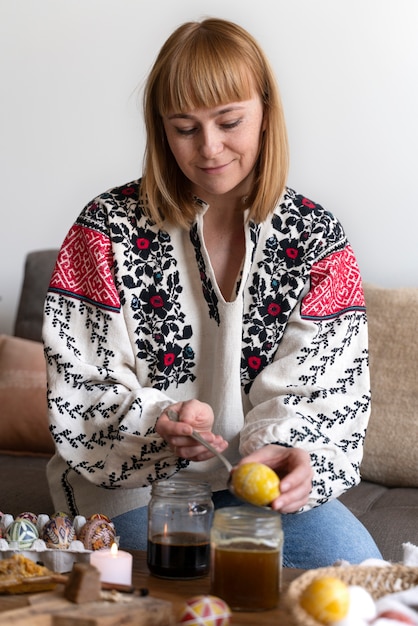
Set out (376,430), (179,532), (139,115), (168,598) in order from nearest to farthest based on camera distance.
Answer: (168,598), (179,532), (376,430), (139,115)

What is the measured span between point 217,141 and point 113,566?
2.52ft

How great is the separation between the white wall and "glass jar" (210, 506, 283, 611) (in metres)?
1.73

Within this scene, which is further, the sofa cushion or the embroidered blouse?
the sofa cushion

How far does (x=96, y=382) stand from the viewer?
5.49 ft

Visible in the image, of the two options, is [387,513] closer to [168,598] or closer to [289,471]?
[289,471]

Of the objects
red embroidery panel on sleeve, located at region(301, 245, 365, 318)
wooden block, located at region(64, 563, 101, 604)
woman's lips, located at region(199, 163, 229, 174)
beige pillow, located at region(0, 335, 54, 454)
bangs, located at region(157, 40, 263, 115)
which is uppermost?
bangs, located at region(157, 40, 263, 115)

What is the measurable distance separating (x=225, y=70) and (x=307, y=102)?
4.00 feet

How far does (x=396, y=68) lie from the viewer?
267cm

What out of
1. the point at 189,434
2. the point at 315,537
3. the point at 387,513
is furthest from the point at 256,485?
the point at 387,513

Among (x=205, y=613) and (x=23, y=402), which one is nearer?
(x=205, y=613)

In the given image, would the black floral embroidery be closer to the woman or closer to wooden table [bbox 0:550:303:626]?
the woman

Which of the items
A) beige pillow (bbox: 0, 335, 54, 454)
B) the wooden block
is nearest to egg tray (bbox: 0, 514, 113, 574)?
the wooden block

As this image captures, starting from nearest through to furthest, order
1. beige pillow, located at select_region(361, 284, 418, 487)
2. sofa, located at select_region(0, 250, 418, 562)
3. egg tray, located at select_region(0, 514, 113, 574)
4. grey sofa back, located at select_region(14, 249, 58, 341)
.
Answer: egg tray, located at select_region(0, 514, 113, 574)
sofa, located at select_region(0, 250, 418, 562)
beige pillow, located at select_region(361, 284, 418, 487)
grey sofa back, located at select_region(14, 249, 58, 341)

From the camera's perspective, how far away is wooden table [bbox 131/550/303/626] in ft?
3.52
